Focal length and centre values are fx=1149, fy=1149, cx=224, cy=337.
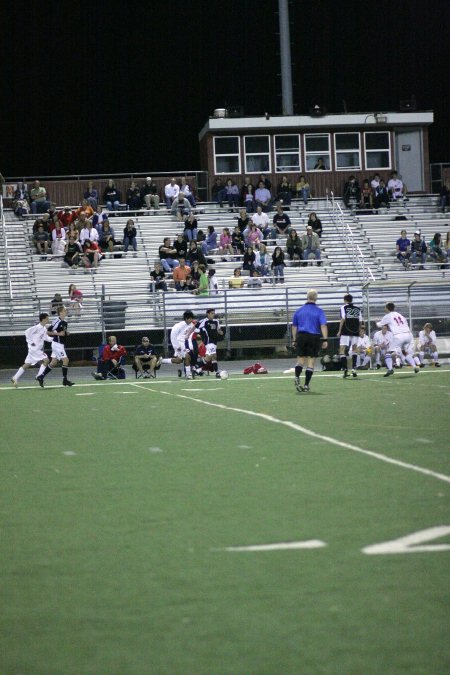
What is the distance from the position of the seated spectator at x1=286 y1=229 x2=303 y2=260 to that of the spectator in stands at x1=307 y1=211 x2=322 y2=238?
1.37 m

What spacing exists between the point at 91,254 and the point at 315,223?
793 centimetres

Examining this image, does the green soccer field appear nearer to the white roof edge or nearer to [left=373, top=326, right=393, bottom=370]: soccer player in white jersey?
[left=373, top=326, right=393, bottom=370]: soccer player in white jersey

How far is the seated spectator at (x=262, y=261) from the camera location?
37719 millimetres

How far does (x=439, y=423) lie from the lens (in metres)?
13.2

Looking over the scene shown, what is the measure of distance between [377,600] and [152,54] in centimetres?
4939

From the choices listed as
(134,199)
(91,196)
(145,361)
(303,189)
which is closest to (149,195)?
(134,199)

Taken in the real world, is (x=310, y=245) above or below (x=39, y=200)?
below

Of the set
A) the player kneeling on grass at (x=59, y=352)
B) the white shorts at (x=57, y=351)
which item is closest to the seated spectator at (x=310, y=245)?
the player kneeling on grass at (x=59, y=352)

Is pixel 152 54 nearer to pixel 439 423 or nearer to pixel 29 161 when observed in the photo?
pixel 29 161

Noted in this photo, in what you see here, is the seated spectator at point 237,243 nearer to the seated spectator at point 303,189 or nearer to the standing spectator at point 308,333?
the seated spectator at point 303,189

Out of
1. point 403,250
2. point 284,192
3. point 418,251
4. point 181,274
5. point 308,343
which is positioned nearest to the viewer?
point 308,343

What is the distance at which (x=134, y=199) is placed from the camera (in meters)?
42.8

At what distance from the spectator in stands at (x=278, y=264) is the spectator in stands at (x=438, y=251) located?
18.4ft

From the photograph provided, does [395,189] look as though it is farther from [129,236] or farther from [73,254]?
[73,254]
